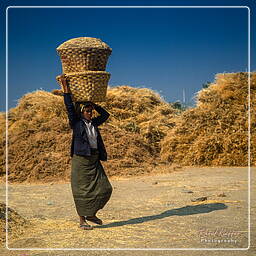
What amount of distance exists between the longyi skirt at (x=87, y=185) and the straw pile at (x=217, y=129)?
5546 millimetres

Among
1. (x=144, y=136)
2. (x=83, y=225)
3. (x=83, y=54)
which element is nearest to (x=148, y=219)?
(x=83, y=225)

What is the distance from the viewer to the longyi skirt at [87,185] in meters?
4.97

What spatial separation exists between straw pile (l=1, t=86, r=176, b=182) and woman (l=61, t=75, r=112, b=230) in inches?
164

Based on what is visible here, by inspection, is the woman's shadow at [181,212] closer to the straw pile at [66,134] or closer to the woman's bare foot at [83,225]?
the woman's bare foot at [83,225]

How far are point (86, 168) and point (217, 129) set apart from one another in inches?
242

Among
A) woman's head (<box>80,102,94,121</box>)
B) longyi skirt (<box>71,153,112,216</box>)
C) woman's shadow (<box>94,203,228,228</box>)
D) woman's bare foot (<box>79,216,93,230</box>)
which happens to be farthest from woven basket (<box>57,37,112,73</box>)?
woman's shadow (<box>94,203,228,228</box>)

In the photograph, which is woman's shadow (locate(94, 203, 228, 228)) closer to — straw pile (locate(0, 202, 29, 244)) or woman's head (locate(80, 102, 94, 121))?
straw pile (locate(0, 202, 29, 244))

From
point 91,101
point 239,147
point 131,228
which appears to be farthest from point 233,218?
point 239,147

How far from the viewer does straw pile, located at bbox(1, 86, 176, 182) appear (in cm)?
955

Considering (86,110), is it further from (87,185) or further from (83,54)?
(87,185)

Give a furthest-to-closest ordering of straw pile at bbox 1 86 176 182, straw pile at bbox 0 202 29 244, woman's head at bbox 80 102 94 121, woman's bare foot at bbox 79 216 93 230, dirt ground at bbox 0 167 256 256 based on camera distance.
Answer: straw pile at bbox 1 86 176 182 → woman's head at bbox 80 102 94 121 → woman's bare foot at bbox 79 216 93 230 → straw pile at bbox 0 202 29 244 → dirt ground at bbox 0 167 256 256

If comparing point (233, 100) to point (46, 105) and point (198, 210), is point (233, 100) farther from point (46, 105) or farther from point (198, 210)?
point (198, 210)

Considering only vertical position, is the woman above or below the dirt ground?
above

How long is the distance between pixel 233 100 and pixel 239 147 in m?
1.44
